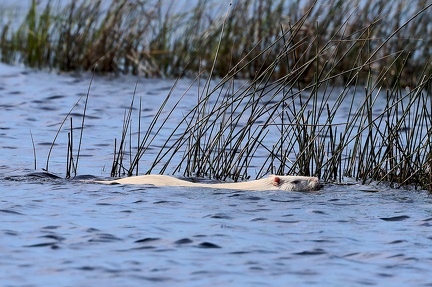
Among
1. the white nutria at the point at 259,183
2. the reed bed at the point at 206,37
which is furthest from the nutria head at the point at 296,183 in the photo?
the reed bed at the point at 206,37

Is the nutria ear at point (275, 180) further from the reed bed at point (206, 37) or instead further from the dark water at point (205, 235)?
the reed bed at point (206, 37)

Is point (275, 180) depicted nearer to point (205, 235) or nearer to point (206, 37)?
point (205, 235)

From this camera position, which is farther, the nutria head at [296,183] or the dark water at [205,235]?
the nutria head at [296,183]

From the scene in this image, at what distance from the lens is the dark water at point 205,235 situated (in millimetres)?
5031

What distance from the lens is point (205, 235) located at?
5867 millimetres

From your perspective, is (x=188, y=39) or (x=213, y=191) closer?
(x=213, y=191)

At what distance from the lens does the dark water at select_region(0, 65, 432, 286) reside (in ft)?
16.5

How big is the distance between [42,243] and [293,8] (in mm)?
9291

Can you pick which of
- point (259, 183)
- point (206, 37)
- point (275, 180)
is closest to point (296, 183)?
point (275, 180)

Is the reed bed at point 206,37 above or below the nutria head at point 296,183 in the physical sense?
above

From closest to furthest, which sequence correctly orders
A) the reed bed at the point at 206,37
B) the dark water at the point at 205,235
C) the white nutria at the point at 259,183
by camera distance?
1. the dark water at the point at 205,235
2. the white nutria at the point at 259,183
3. the reed bed at the point at 206,37

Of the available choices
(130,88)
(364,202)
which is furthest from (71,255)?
(130,88)

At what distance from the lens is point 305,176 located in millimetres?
7922

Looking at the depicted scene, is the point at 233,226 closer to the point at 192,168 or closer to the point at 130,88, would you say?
the point at 192,168
